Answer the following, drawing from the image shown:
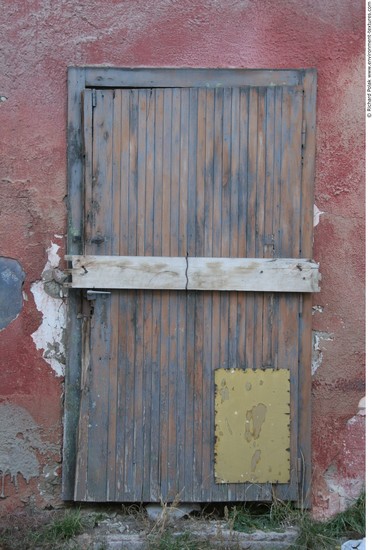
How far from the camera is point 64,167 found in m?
3.66

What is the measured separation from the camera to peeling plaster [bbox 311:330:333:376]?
3703 millimetres

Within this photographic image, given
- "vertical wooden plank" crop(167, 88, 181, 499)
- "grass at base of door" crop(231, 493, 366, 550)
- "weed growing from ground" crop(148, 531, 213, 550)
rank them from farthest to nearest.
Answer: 1. "vertical wooden plank" crop(167, 88, 181, 499)
2. "grass at base of door" crop(231, 493, 366, 550)
3. "weed growing from ground" crop(148, 531, 213, 550)

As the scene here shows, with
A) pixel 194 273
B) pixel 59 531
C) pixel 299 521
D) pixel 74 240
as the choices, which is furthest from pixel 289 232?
pixel 59 531

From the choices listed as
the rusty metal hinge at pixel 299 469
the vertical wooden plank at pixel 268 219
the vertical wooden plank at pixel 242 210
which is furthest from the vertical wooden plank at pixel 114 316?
the rusty metal hinge at pixel 299 469

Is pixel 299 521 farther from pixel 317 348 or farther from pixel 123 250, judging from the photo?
pixel 123 250

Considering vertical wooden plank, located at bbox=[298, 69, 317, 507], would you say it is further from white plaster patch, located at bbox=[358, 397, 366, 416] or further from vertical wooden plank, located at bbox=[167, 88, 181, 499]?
vertical wooden plank, located at bbox=[167, 88, 181, 499]

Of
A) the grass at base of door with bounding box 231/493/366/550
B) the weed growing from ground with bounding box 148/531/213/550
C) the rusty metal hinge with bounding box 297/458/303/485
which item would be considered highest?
the rusty metal hinge with bounding box 297/458/303/485

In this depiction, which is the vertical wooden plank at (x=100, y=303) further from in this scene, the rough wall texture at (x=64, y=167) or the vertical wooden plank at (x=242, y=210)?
the vertical wooden plank at (x=242, y=210)

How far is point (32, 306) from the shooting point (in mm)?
3652

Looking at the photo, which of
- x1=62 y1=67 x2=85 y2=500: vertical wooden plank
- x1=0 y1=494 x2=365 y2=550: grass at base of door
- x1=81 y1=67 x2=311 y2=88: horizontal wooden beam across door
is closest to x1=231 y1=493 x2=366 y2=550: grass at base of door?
x1=0 y1=494 x2=365 y2=550: grass at base of door

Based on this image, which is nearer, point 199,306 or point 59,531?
point 59,531

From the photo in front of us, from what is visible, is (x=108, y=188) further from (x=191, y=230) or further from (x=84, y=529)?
(x=84, y=529)

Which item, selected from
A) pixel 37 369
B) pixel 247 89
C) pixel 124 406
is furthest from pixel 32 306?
pixel 247 89

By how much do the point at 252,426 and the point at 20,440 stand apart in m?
1.20
